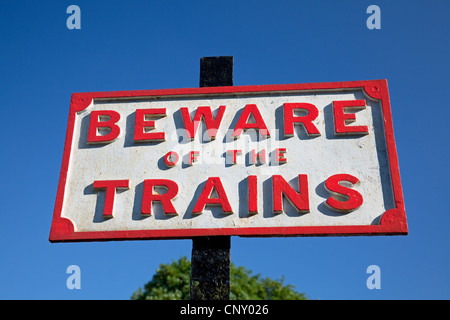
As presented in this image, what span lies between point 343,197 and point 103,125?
2.67 meters

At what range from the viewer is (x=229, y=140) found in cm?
486

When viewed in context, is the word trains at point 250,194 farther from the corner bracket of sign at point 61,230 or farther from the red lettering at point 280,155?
the corner bracket of sign at point 61,230

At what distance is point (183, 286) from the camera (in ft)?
71.1

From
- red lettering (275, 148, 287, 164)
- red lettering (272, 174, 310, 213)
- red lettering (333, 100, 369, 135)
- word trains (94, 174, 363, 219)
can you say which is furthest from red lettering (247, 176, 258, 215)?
red lettering (333, 100, 369, 135)

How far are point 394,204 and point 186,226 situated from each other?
1.96m

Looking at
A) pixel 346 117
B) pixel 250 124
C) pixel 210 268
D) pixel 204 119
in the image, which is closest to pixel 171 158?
pixel 204 119

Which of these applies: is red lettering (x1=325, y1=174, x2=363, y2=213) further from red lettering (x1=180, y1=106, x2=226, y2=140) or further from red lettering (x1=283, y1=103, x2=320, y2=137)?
red lettering (x1=180, y1=106, x2=226, y2=140)

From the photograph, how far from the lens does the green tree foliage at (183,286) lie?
21.0 meters

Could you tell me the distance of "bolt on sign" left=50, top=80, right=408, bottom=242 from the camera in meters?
4.31

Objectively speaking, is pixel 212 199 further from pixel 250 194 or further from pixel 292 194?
pixel 292 194

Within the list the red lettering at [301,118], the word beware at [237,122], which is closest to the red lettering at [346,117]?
the word beware at [237,122]
